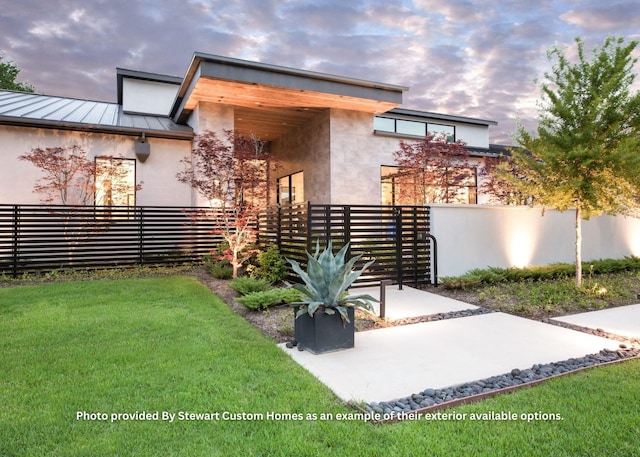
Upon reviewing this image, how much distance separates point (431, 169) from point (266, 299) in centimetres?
946

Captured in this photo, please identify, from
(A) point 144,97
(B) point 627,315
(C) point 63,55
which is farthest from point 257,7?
(B) point 627,315

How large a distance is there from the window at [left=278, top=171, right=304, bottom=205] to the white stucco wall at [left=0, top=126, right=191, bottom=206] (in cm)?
411

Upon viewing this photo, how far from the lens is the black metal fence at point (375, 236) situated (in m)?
7.79

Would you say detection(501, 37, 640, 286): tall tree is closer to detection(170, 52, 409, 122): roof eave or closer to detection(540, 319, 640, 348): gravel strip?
detection(540, 319, 640, 348): gravel strip

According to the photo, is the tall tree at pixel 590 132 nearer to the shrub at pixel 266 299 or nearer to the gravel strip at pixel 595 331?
the gravel strip at pixel 595 331

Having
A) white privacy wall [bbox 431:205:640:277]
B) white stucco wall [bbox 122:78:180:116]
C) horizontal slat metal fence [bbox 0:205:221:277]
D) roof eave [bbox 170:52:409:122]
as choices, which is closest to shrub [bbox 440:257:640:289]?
white privacy wall [bbox 431:205:640:277]

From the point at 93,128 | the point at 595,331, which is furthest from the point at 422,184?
the point at 93,128

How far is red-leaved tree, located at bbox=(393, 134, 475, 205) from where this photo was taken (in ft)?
43.7

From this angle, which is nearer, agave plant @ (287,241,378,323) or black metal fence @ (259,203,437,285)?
agave plant @ (287,241,378,323)

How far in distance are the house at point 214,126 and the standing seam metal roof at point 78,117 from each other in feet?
0.10

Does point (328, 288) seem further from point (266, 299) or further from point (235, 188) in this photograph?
point (235, 188)

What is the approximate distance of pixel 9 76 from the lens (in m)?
28.4

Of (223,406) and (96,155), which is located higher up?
(96,155)

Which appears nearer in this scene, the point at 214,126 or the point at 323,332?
the point at 323,332
